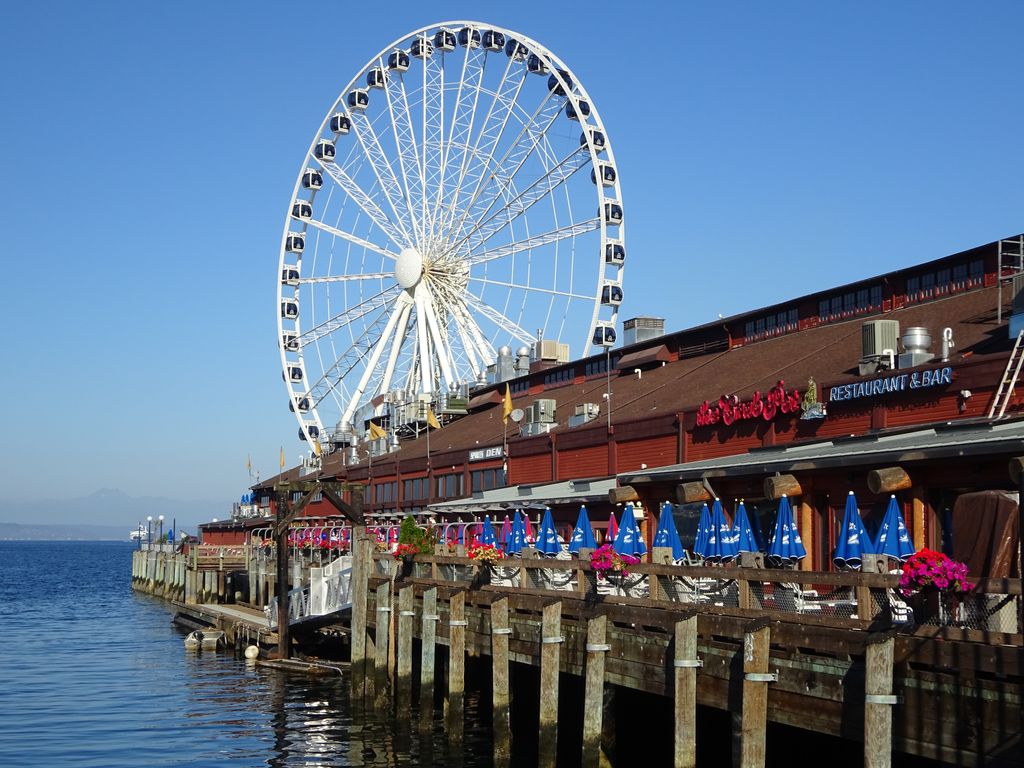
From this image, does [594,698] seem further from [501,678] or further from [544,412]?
[544,412]

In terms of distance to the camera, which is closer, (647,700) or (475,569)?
(647,700)

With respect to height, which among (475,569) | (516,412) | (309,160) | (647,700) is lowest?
(647,700)

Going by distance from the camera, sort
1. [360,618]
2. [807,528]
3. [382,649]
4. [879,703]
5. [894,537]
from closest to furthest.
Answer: [879,703]
[894,537]
[807,528]
[382,649]
[360,618]

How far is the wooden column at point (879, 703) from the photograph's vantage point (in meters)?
15.3

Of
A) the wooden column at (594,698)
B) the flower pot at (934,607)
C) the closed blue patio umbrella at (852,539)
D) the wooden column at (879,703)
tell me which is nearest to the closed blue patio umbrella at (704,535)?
the closed blue patio umbrella at (852,539)

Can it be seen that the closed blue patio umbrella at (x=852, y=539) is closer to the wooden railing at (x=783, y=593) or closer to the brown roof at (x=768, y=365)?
the wooden railing at (x=783, y=593)

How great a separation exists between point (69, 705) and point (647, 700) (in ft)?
73.0

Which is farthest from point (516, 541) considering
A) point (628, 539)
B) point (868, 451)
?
point (868, 451)

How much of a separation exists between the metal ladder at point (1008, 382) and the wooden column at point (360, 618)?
672 inches

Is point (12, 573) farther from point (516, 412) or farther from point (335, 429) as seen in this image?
point (516, 412)

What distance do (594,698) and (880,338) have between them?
16.7 m

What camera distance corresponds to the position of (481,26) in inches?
2859

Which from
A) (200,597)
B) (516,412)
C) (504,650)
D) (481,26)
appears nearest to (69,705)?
(504,650)

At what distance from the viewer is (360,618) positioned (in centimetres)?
3556
